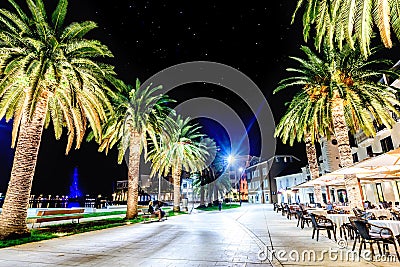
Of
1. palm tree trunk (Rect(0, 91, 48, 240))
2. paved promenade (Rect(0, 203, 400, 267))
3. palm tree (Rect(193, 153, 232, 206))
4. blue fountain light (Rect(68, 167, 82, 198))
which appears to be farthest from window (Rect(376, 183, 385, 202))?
blue fountain light (Rect(68, 167, 82, 198))

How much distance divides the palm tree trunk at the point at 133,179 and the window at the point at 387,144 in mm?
24993

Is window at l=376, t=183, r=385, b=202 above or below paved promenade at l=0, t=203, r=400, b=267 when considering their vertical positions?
above

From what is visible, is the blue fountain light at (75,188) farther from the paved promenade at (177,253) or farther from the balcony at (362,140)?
the balcony at (362,140)

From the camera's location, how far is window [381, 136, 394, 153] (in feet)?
81.2

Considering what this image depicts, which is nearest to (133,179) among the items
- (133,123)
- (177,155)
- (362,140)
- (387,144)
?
(133,123)

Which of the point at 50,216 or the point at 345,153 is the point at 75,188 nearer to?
the point at 50,216

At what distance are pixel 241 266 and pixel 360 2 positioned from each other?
26.9 ft

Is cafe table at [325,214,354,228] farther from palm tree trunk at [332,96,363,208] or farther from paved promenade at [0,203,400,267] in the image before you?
palm tree trunk at [332,96,363,208]

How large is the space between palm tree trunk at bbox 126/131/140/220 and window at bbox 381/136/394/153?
25.0m

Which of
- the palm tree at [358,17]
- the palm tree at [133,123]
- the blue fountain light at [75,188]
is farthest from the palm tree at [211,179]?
the blue fountain light at [75,188]

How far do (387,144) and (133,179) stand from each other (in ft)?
84.5

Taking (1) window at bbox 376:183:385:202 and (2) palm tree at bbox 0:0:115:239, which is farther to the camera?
(1) window at bbox 376:183:385:202

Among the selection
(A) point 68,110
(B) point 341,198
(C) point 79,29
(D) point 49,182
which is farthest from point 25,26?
(D) point 49,182

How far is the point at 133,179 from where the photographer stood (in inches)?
735
